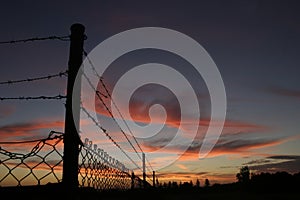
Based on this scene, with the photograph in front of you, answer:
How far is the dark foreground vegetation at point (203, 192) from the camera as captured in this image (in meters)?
2.66

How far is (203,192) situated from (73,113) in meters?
42.6

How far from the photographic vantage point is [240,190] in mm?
43406

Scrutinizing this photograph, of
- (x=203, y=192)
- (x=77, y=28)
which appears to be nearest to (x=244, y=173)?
(x=203, y=192)

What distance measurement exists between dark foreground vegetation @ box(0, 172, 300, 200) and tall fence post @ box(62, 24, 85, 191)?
5.1 inches

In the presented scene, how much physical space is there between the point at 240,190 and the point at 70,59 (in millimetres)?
43993

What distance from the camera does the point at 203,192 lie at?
43.0 meters

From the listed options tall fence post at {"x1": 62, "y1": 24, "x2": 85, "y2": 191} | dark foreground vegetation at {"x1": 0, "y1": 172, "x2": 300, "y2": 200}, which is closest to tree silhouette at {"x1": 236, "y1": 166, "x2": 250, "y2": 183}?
dark foreground vegetation at {"x1": 0, "y1": 172, "x2": 300, "y2": 200}

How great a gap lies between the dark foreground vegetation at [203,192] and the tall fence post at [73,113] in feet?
0.43

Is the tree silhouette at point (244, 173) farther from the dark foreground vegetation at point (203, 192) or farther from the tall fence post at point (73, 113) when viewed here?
the tall fence post at point (73, 113)

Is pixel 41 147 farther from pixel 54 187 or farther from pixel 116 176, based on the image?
pixel 116 176

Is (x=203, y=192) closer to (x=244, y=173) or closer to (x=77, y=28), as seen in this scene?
(x=77, y=28)

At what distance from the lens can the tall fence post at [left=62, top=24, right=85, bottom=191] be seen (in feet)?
9.09

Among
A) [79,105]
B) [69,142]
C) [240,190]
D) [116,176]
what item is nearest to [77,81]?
[79,105]

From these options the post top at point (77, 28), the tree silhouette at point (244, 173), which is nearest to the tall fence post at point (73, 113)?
the post top at point (77, 28)
